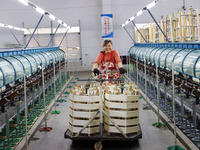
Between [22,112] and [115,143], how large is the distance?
14.0 feet

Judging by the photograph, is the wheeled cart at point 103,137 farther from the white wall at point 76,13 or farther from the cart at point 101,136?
the white wall at point 76,13

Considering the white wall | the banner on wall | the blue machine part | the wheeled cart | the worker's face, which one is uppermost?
the white wall

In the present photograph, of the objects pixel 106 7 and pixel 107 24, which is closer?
pixel 107 24

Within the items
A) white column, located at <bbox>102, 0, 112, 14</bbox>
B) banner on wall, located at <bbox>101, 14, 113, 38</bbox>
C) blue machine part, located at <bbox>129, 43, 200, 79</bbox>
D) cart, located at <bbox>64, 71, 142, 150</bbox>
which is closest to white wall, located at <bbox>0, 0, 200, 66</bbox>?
white column, located at <bbox>102, 0, 112, 14</bbox>

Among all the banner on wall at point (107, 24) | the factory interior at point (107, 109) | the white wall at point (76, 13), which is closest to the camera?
the factory interior at point (107, 109)

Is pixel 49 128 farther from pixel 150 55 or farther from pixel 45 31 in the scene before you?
pixel 45 31

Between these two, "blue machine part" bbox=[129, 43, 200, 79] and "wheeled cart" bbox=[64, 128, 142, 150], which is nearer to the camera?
"wheeled cart" bbox=[64, 128, 142, 150]

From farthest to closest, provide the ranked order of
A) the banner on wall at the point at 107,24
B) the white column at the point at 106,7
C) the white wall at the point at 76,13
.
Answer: the white wall at the point at 76,13 → the white column at the point at 106,7 → the banner on wall at the point at 107,24

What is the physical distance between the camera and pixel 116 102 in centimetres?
550

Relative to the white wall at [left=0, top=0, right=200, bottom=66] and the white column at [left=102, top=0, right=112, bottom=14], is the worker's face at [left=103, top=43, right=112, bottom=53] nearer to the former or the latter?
the white column at [left=102, top=0, right=112, bottom=14]

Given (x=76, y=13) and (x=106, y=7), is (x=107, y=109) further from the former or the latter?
(x=76, y=13)

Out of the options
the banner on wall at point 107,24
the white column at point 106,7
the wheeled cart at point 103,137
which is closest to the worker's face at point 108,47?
the wheeled cart at point 103,137

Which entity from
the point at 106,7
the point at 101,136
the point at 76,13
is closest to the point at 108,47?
the point at 101,136

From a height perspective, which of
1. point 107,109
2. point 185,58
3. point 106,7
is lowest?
point 107,109
